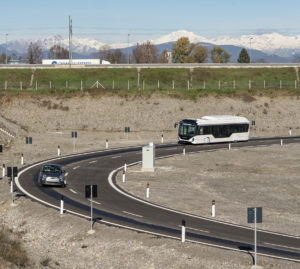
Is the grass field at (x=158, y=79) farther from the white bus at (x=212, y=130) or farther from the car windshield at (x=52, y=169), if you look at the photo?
the car windshield at (x=52, y=169)

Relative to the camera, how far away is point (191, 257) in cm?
2480

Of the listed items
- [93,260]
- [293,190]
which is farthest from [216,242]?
[293,190]

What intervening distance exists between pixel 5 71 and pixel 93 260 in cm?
8752

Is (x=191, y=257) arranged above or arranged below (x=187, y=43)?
below

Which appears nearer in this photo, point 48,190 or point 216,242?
point 216,242

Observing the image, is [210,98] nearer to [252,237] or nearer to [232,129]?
[232,129]

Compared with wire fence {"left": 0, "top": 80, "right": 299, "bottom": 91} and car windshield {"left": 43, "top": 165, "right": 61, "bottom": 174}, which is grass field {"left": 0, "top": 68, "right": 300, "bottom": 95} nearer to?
wire fence {"left": 0, "top": 80, "right": 299, "bottom": 91}

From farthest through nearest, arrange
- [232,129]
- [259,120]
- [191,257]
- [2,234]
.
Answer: [259,120] → [232,129] → [2,234] → [191,257]

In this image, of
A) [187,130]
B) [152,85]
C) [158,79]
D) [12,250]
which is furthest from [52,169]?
[158,79]

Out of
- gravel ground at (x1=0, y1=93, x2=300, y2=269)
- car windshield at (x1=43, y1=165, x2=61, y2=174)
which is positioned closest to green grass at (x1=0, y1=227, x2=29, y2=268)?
gravel ground at (x1=0, y1=93, x2=300, y2=269)

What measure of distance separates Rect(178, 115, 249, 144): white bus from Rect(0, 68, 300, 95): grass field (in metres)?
26.1

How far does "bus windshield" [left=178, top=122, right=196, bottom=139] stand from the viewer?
65062 mm

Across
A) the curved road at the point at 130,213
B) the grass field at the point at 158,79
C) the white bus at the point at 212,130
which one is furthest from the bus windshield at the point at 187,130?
the grass field at the point at 158,79

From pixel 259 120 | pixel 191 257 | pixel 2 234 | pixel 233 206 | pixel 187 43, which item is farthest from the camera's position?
pixel 187 43
